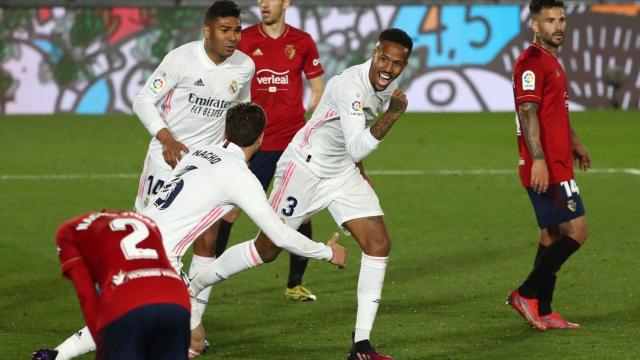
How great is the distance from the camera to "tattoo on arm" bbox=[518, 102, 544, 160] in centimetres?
883

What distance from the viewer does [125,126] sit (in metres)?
22.6

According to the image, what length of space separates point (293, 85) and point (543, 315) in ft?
→ 10.6

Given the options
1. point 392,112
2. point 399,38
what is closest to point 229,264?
point 392,112

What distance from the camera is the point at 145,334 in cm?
573

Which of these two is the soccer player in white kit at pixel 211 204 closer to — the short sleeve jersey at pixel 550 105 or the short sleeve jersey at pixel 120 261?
the short sleeve jersey at pixel 120 261

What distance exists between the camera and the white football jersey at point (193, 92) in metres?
9.12

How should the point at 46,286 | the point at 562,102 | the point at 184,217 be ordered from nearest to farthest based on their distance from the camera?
the point at 184,217, the point at 562,102, the point at 46,286

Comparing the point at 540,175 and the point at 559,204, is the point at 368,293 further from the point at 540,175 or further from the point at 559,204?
the point at 559,204

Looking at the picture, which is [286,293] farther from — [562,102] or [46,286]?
[562,102]

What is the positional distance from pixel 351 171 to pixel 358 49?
16212mm

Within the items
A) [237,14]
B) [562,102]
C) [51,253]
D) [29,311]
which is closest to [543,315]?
[562,102]

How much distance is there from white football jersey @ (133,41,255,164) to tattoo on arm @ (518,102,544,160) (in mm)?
1921

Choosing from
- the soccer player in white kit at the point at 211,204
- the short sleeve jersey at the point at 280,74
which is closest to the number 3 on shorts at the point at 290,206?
the soccer player in white kit at the point at 211,204

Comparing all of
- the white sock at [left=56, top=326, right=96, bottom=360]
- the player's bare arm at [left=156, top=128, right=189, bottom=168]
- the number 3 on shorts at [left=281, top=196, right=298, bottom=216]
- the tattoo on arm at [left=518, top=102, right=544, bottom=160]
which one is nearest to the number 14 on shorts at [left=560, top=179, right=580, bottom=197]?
the tattoo on arm at [left=518, top=102, right=544, bottom=160]
